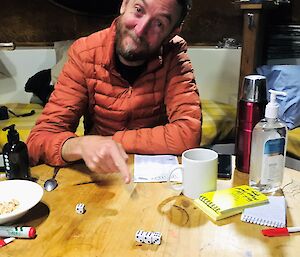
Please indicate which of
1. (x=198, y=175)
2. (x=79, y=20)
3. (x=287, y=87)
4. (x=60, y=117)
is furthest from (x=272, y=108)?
(x=79, y=20)

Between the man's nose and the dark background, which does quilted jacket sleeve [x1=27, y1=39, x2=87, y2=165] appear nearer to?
the man's nose

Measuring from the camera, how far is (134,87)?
1548 mm

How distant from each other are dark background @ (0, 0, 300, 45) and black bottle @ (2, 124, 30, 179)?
2.26 meters

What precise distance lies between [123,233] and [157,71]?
825 millimetres

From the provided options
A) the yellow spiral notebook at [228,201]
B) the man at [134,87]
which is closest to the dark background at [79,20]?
the man at [134,87]

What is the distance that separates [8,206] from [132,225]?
28cm

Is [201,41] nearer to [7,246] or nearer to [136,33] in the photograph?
[136,33]

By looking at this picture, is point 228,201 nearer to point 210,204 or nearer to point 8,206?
point 210,204

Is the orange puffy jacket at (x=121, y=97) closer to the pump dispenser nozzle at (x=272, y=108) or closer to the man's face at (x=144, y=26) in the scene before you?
the man's face at (x=144, y=26)

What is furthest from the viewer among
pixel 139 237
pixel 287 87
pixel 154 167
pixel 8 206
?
pixel 287 87

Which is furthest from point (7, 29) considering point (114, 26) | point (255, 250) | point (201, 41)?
point (255, 250)

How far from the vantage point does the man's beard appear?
1.49m

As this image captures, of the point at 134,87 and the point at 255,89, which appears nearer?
the point at 255,89

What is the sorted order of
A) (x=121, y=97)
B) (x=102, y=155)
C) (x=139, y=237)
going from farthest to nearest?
(x=121, y=97)
(x=102, y=155)
(x=139, y=237)
